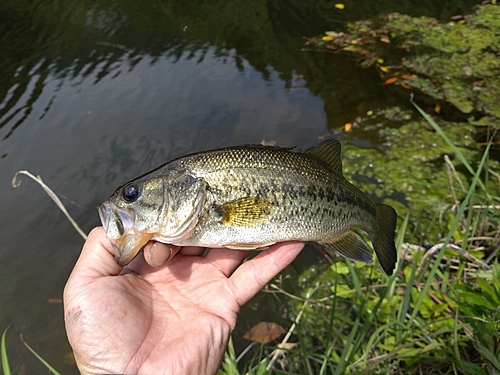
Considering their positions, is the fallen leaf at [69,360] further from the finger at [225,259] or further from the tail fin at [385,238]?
the tail fin at [385,238]

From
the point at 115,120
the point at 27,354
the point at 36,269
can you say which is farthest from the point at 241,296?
the point at 115,120

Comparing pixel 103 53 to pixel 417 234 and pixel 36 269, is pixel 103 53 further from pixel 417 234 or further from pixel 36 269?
pixel 417 234

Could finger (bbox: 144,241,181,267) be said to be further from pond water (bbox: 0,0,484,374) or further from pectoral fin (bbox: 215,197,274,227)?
pond water (bbox: 0,0,484,374)

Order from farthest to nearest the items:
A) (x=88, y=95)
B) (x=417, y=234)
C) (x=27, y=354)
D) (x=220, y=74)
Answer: (x=220, y=74), (x=88, y=95), (x=417, y=234), (x=27, y=354)

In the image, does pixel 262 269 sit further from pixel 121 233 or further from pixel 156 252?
pixel 121 233

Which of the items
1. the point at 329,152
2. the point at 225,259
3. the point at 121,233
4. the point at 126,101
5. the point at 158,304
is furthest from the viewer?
the point at 126,101

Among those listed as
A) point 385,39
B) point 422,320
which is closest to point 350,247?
point 422,320

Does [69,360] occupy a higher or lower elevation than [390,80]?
higher
